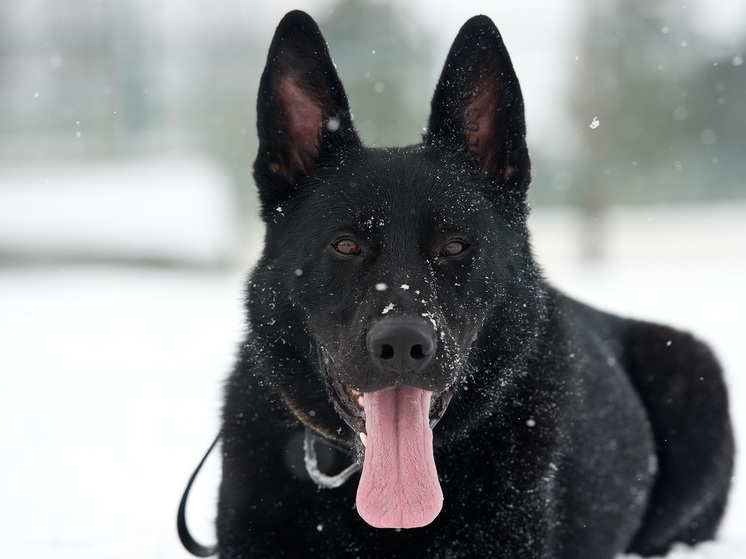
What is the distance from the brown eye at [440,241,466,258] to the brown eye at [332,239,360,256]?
269mm

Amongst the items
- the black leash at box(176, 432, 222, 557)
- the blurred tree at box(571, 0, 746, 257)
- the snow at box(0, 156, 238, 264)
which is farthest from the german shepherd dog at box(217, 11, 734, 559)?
the blurred tree at box(571, 0, 746, 257)

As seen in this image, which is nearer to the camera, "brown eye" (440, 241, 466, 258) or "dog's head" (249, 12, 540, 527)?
"dog's head" (249, 12, 540, 527)

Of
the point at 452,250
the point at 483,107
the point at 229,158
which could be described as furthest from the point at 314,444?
the point at 229,158

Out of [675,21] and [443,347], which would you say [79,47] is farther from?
[443,347]

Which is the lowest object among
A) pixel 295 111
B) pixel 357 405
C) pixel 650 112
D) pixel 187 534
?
pixel 187 534

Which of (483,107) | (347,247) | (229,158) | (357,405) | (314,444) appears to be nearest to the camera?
(357,405)

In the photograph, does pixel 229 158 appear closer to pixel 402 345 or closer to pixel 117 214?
pixel 117 214

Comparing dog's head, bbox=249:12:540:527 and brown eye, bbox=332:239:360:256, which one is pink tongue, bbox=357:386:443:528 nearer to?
dog's head, bbox=249:12:540:527

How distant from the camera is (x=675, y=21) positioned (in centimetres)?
A: 1584

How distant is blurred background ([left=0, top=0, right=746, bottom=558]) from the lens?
8.46 meters

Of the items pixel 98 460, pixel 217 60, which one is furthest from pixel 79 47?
pixel 98 460

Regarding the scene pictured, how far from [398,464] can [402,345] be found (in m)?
0.37

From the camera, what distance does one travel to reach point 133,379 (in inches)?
245

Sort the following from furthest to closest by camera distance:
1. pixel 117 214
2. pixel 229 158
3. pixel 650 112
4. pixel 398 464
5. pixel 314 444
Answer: pixel 650 112, pixel 229 158, pixel 117 214, pixel 314 444, pixel 398 464
